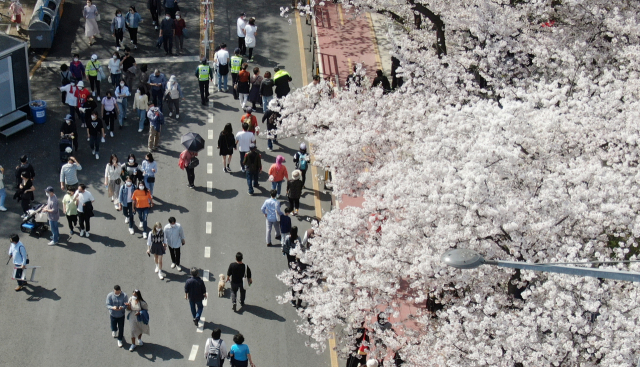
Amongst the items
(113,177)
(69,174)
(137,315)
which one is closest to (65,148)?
(69,174)

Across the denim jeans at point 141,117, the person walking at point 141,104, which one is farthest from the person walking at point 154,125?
the denim jeans at point 141,117

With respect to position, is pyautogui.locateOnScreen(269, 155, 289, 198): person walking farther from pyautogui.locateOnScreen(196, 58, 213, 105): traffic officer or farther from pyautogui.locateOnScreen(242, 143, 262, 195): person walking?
pyautogui.locateOnScreen(196, 58, 213, 105): traffic officer

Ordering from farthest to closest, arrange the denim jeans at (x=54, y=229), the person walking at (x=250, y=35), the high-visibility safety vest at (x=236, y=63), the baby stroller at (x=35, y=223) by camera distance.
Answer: the person walking at (x=250, y=35) → the high-visibility safety vest at (x=236, y=63) → the baby stroller at (x=35, y=223) → the denim jeans at (x=54, y=229)

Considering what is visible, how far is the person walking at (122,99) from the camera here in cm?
2406

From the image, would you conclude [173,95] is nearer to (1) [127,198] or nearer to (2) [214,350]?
(1) [127,198]

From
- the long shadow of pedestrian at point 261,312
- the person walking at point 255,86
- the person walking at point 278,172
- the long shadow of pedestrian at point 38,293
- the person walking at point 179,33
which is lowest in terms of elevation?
the long shadow of pedestrian at point 261,312

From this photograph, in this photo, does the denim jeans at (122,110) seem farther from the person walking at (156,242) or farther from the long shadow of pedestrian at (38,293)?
the long shadow of pedestrian at (38,293)

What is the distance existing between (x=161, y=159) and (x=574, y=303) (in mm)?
14115

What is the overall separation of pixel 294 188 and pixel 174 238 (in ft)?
12.1

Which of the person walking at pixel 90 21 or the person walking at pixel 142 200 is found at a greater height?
the person walking at pixel 90 21

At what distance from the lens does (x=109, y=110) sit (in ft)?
77.1

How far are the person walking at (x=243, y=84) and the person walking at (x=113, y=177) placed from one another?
5884 millimetres

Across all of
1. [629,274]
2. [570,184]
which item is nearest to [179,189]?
[570,184]

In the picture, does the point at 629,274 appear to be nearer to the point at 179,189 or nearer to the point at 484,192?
the point at 484,192
